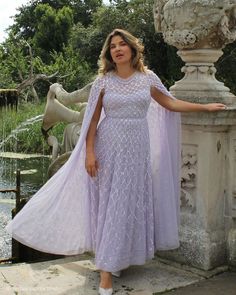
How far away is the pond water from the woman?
3.41 meters

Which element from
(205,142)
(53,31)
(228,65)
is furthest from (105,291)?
(53,31)

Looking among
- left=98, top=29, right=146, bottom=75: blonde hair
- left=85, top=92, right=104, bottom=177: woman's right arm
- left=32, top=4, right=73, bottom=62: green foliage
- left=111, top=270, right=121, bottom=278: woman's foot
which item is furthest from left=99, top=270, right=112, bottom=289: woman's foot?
left=32, top=4, right=73, bottom=62: green foliage

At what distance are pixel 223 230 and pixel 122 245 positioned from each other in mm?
889

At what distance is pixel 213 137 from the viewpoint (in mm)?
3734

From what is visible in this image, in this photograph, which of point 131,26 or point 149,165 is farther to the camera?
point 131,26

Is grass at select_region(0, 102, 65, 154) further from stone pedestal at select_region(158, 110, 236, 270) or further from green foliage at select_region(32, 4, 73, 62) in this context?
green foliage at select_region(32, 4, 73, 62)

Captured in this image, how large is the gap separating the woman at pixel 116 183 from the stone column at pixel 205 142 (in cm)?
20

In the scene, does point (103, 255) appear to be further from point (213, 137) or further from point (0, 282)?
point (213, 137)

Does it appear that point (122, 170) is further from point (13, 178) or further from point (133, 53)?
point (13, 178)

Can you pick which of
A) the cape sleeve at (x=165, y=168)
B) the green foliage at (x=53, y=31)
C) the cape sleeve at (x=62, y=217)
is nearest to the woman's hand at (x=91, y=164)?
the cape sleeve at (x=62, y=217)

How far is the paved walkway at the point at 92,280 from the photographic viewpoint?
343 cm

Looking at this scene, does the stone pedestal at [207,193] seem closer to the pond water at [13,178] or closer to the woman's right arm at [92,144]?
the woman's right arm at [92,144]

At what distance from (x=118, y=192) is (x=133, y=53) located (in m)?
0.89

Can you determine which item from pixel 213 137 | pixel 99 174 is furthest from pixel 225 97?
pixel 99 174
